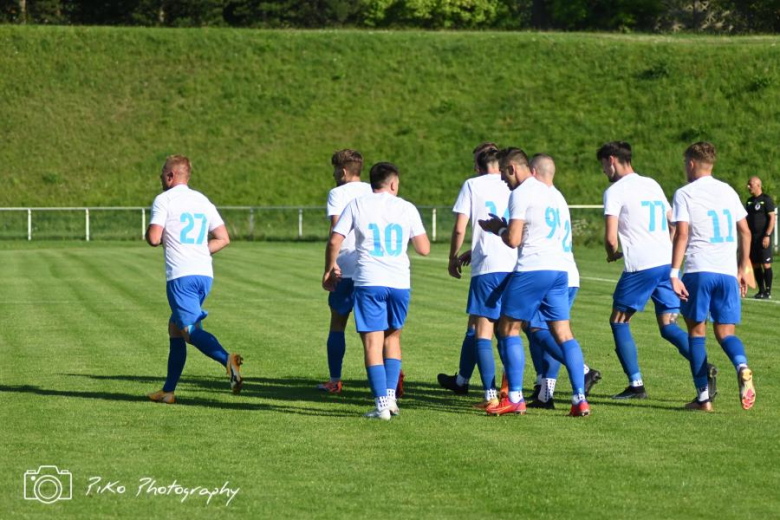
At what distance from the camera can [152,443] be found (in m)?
8.63

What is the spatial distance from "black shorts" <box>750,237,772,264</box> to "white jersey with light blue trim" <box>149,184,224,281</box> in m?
14.0

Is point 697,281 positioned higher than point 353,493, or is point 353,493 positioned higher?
point 697,281

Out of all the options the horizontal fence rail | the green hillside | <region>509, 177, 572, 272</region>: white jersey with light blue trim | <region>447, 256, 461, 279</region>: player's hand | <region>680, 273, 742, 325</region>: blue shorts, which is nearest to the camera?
<region>509, 177, 572, 272</region>: white jersey with light blue trim

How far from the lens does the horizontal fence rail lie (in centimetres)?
4681

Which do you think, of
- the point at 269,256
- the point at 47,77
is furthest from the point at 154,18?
the point at 269,256

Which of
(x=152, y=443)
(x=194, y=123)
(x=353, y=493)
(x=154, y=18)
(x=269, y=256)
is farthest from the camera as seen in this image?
(x=154, y=18)

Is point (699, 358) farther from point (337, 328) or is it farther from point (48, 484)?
point (48, 484)

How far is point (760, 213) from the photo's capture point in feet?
74.2

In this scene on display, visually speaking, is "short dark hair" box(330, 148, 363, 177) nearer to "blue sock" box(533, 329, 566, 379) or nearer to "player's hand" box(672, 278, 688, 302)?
"blue sock" box(533, 329, 566, 379)

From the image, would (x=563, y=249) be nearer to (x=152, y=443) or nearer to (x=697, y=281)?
(x=697, y=281)

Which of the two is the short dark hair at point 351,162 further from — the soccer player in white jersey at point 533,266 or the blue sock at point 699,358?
the blue sock at point 699,358

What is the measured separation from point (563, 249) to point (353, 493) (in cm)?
324

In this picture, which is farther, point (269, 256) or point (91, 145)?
point (91, 145)

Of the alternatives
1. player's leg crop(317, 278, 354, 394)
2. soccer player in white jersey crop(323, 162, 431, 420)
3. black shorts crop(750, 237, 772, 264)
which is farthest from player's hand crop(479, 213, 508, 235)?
black shorts crop(750, 237, 772, 264)
